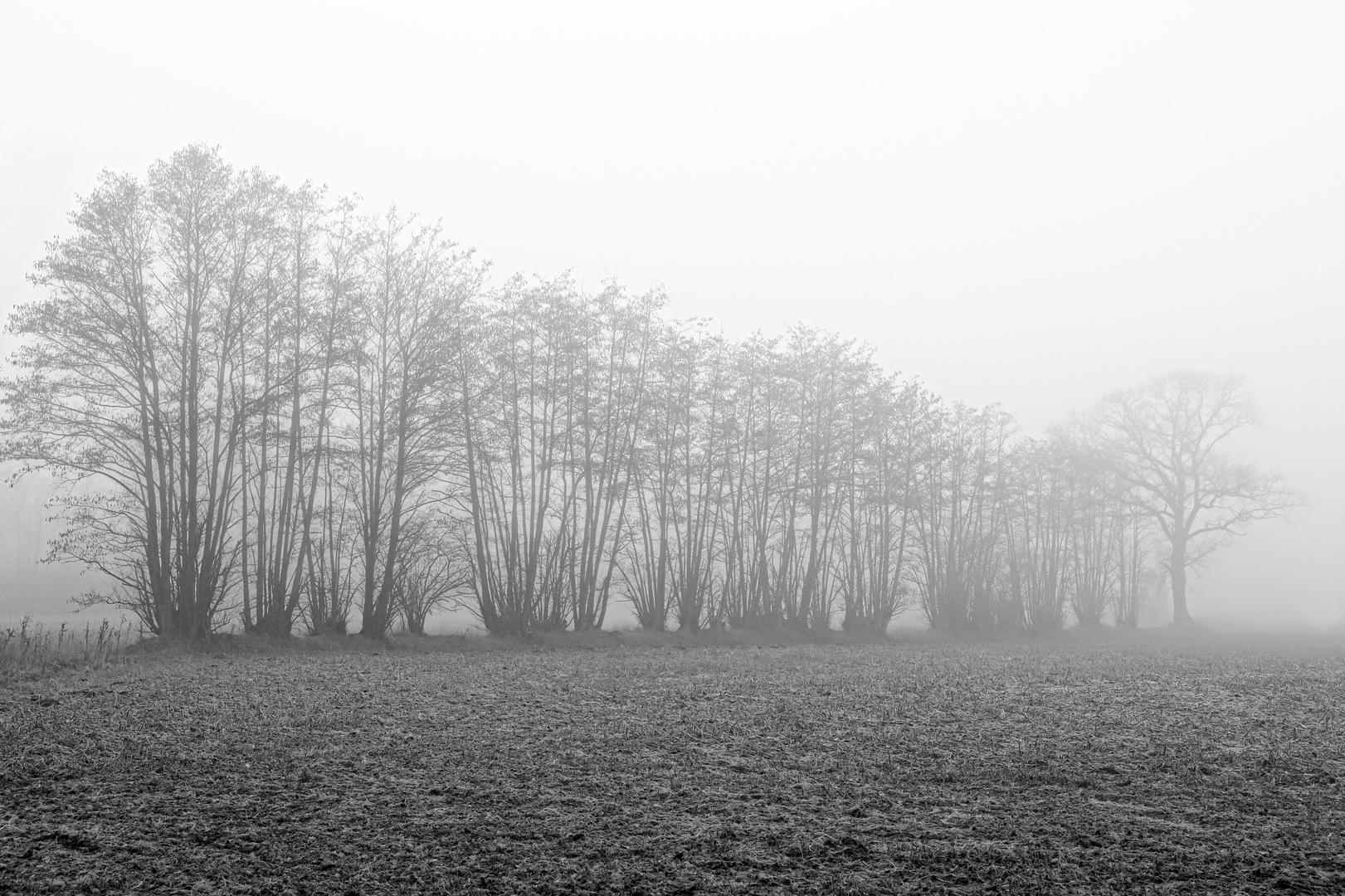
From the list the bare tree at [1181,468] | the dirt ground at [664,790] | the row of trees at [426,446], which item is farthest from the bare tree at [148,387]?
the bare tree at [1181,468]

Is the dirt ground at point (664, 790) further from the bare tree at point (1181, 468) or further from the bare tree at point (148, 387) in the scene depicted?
the bare tree at point (1181, 468)

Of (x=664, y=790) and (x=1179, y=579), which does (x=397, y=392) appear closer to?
(x=664, y=790)

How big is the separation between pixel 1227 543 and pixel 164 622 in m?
49.0

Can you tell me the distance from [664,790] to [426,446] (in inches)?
670

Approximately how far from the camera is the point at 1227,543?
46.5 meters

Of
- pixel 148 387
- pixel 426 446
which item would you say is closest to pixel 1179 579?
pixel 426 446

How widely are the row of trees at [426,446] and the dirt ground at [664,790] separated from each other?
8050mm

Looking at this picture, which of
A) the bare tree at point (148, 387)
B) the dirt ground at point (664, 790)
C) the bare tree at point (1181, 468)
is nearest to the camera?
the dirt ground at point (664, 790)

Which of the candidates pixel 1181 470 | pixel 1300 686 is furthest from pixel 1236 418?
pixel 1300 686

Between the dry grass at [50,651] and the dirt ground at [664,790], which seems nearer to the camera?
the dirt ground at [664,790]

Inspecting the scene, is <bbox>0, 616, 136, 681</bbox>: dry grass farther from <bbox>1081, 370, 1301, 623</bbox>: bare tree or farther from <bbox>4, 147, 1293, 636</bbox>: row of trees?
<bbox>1081, 370, 1301, 623</bbox>: bare tree

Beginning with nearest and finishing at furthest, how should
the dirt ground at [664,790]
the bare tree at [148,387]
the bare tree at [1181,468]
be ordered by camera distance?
the dirt ground at [664,790] < the bare tree at [148,387] < the bare tree at [1181,468]

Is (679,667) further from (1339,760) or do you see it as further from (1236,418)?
(1236,418)

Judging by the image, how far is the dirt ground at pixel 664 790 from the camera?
4.39 m
